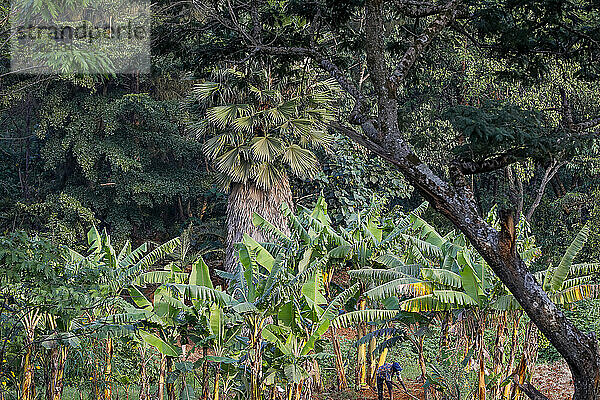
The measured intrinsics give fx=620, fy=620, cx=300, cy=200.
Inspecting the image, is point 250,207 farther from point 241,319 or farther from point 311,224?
point 241,319

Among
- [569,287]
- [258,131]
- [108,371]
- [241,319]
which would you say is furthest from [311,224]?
[258,131]

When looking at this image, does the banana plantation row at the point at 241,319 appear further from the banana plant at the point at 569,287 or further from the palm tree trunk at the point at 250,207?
the palm tree trunk at the point at 250,207

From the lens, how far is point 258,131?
41.7 ft

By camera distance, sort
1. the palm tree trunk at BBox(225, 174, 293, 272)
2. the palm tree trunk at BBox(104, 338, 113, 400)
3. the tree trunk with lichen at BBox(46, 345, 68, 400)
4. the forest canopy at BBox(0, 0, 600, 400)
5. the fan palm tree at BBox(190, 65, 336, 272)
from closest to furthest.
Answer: the forest canopy at BBox(0, 0, 600, 400) < the tree trunk with lichen at BBox(46, 345, 68, 400) < the palm tree trunk at BBox(104, 338, 113, 400) < the fan palm tree at BBox(190, 65, 336, 272) < the palm tree trunk at BBox(225, 174, 293, 272)

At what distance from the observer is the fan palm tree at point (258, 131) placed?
12.3 metres

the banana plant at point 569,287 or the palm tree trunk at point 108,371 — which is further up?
the banana plant at point 569,287

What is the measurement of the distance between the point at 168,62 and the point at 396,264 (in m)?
11.7

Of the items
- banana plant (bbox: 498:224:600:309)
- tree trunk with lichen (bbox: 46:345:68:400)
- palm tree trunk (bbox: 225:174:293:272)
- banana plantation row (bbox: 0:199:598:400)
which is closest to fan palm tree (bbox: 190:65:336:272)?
palm tree trunk (bbox: 225:174:293:272)

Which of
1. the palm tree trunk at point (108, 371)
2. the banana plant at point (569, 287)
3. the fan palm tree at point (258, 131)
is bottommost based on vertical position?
the palm tree trunk at point (108, 371)

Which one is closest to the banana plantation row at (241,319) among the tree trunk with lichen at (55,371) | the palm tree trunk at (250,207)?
the tree trunk with lichen at (55,371)

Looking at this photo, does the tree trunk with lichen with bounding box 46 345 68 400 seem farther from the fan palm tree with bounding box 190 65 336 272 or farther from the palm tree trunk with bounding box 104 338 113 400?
the fan palm tree with bounding box 190 65 336 272

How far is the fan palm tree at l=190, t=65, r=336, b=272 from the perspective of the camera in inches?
484

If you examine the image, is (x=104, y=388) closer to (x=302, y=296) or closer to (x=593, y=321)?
(x=302, y=296)

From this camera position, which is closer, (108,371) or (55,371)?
(55,371)
